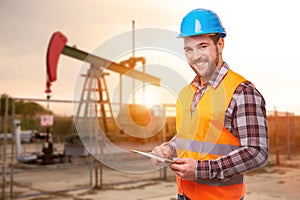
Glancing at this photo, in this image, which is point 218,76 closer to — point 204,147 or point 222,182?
point 204,147

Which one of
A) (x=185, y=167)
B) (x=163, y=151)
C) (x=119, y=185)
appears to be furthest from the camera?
(x=119, y=185)

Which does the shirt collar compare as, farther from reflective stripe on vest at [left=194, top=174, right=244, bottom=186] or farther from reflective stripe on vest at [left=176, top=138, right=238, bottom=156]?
reflective stripe on vest at [left=194, top=174, right=244, bottom=186]

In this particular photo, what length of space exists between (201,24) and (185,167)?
0.55 meters

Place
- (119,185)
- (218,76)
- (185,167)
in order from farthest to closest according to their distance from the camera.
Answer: (119,185), (218,76), (185,167)

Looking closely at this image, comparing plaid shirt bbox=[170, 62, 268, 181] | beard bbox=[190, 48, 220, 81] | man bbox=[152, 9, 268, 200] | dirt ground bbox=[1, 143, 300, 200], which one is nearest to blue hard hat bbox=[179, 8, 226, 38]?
man bbox=[152, 9, 268, 200]

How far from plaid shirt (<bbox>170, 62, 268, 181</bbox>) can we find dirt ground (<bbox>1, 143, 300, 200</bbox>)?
538 cm

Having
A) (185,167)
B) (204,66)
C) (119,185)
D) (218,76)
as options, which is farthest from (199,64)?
(119,185)

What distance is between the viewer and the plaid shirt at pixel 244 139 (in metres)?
1.48

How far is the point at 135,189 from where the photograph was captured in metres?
7.59

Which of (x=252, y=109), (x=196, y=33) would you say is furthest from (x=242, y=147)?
(x=196, y=33)

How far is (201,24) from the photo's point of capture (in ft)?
5.04

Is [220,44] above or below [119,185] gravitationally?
above

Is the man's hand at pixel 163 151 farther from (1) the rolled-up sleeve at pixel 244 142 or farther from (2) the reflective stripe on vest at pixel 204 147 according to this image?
(1) the rolled-up sleeve at pixel 244 142

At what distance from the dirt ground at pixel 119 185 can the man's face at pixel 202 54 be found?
215 inches
